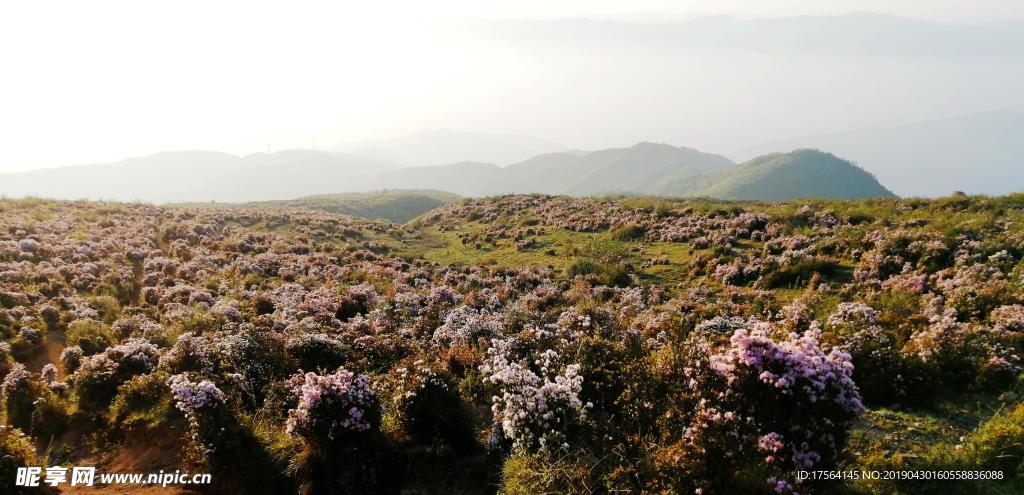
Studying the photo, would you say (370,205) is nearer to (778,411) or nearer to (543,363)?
(543,363)

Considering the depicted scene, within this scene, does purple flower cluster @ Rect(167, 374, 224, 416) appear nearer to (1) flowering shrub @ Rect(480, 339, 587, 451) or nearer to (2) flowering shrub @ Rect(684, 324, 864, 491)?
(1) flowering shrub @ Rect(480, 339, 587, 451)

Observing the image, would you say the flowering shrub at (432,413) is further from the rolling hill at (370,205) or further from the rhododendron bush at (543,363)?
the rolling hill at (370,205)

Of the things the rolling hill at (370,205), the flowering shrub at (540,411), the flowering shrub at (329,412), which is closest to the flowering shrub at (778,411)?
the flowering shrub at (540,411)

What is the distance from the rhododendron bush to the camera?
697 centimetres

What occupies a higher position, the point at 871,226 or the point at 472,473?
the point at 871,226

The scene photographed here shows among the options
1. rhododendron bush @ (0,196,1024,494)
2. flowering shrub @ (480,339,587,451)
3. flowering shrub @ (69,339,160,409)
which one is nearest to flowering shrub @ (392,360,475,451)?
rhododendron bush @ (0,196,1024,494)

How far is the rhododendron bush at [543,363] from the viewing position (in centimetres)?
697

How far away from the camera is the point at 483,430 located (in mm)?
9812

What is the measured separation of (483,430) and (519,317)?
6740mm

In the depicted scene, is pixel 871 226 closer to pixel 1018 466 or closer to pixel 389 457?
pixel 1018 466

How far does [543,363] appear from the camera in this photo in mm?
10367

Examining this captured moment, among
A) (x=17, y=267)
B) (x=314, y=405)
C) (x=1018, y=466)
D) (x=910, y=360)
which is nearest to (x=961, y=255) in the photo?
(x=910, y=360)

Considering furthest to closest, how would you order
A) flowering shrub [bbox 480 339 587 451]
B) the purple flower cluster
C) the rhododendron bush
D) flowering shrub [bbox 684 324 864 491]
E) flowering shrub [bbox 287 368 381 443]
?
the purple flower cluster → flowering shrub [bbox 287 368 381 443] → flowering shrub [bbox 480 339 587 451] → the rhododendron bush → flowering shrub [bbox 684 324 864 491]

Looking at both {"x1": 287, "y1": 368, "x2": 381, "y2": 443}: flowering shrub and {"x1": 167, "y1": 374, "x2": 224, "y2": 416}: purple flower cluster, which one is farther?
{"x1": 167, "y1": 374, "x2": 224, "y2": 416}: purple flower cluster
